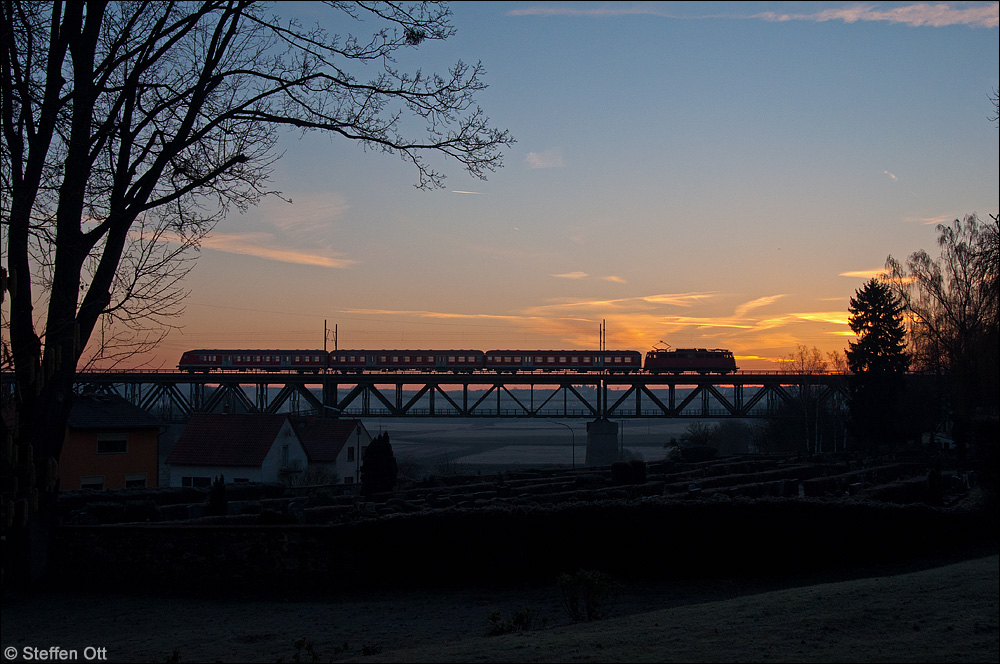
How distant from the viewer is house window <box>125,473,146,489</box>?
119 feet

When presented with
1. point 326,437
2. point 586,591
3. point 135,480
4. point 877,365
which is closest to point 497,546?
point 586,591

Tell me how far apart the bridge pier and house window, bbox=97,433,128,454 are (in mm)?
39698

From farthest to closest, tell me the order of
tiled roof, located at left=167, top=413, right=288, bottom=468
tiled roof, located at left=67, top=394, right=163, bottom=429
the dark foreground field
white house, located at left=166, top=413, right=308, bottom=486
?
tiled roof, located at left=167, top=413, right=288, bottom=468, white house, located at left=166, top=413, right=308, bottom=486, tiled roof, located at left=67, top=394, right=163, bottom=429, the dark foreground field

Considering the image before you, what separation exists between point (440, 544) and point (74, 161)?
32.4 feet

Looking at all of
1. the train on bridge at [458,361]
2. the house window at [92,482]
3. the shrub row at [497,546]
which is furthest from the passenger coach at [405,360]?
the shrub row at [497,546]

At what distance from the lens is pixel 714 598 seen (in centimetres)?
1438

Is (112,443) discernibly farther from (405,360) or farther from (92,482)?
(405,360)

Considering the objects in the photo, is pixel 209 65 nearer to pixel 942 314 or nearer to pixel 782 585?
pixel 782 585

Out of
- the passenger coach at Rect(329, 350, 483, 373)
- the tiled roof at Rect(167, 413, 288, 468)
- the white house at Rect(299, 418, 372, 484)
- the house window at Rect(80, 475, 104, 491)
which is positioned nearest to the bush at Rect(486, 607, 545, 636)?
the house window at Rect(80, 475, 104, 491)

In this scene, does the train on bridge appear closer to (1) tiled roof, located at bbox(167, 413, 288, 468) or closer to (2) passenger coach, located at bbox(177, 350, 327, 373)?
(2) passenger coach, located at bbox(177, 350, 327, 373)

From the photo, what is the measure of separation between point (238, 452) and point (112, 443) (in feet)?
32.4

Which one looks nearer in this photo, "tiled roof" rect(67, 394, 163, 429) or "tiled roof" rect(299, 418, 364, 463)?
"tiled roof" rect(67, 394, 163, 429)

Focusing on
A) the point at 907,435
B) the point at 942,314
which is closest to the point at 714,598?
the point at 942,314

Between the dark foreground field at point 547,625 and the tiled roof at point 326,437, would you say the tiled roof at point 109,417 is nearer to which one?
the tiled roof at point 326,437
